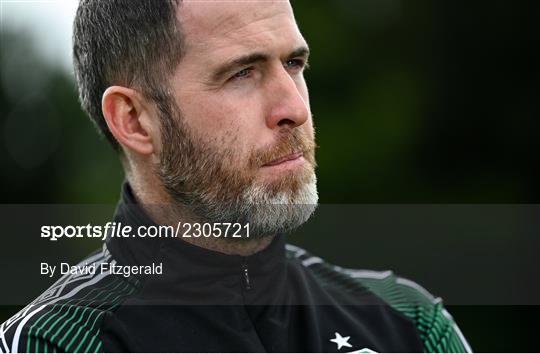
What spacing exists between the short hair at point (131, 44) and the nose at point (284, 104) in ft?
1.19

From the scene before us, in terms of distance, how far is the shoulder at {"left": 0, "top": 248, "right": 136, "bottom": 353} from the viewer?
2.28 metres

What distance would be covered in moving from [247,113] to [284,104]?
0.13m

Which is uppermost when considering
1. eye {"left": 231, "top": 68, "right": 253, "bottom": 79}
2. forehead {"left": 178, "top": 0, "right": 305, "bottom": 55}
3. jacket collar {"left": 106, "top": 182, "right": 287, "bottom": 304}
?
forehead {"left": 178, "top": 0, "right": 305, "bottom": 55}

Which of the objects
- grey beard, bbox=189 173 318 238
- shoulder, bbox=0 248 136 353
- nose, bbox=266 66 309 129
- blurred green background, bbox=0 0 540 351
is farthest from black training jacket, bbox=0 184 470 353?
blurred green background, bbox=0 0 540 351

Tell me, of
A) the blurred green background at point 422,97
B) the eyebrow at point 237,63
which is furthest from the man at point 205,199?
the blurred green background at point 422,97

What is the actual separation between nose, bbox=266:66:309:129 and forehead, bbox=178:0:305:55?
0.12 metres

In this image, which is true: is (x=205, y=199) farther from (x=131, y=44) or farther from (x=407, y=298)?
(x=407, y=298)

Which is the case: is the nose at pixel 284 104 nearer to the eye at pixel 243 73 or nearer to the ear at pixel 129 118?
the eye at pixel 243 73

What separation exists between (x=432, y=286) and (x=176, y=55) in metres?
4.48

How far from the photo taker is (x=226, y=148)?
250 centimetres

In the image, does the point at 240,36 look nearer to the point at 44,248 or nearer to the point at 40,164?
the point at 44,248

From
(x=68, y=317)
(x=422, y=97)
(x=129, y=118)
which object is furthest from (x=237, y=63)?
(x=422, y=97)

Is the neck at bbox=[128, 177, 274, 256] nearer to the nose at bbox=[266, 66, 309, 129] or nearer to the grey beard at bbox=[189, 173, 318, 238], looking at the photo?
the grey beard at bbox=[189, 173, 318, 238]

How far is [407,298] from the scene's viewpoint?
2926 mm
